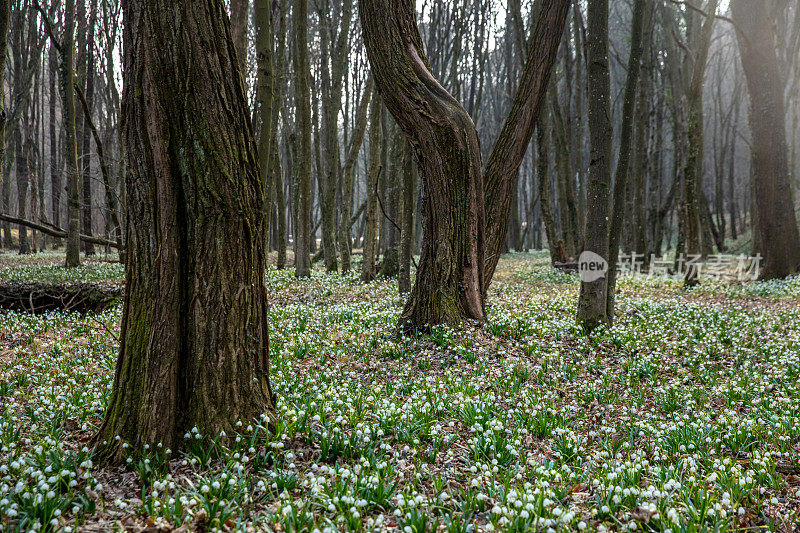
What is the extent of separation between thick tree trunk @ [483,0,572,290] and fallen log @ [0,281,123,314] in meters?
8.11

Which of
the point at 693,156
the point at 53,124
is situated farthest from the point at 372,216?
the point at 53,124

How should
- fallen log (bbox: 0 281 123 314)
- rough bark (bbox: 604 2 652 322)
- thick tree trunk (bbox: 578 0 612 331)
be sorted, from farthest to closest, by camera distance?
fallen log (bbox: 0 281 123 314)
rough bark (bbox: 604 2 652 322)
thick tree trunk (bbox: 578 0 612 331)

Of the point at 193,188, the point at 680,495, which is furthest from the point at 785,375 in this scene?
the point at 193,188

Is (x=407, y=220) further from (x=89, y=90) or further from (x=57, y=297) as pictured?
(x=89, y=90)

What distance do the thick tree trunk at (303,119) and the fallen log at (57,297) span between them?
503 centimetres

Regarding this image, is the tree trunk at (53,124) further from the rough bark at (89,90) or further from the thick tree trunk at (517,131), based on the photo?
the thick tree trunk at (517,131)

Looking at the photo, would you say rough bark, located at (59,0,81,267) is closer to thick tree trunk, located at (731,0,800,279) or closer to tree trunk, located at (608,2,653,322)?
tree trunk, located at (608,2,653,322)

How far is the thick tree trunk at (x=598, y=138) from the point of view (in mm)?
7633

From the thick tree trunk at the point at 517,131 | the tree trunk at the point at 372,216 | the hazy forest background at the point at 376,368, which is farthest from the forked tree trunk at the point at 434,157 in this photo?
the tree trunk at the point at 372,216

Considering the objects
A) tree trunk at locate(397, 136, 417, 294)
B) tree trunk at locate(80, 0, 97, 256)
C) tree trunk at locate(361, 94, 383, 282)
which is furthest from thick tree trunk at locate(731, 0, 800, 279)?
tree trunk at locate(80, 0, 97, 256)

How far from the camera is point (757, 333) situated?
7934mm

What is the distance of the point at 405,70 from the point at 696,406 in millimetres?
5829

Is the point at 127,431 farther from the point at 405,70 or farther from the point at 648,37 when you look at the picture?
the point at 648,37

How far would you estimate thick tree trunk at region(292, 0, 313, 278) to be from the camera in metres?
13.4
